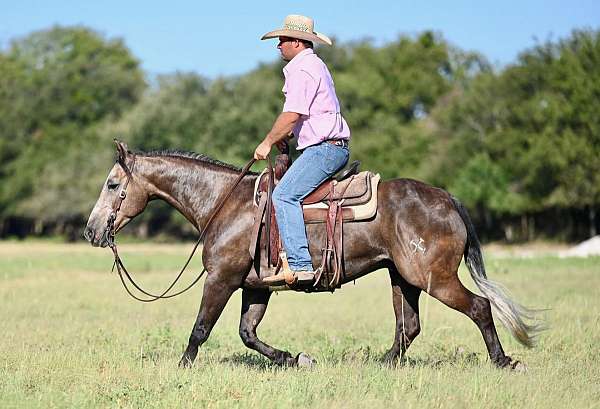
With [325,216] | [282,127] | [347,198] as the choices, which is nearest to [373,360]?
[325,216]

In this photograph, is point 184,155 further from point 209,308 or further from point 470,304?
point 470,304

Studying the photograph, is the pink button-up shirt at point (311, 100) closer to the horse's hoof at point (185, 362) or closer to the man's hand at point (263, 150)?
the man's hand at point (263, 150)

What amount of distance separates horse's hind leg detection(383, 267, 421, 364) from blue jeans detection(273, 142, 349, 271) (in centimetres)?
130

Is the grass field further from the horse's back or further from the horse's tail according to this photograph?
the horse's back

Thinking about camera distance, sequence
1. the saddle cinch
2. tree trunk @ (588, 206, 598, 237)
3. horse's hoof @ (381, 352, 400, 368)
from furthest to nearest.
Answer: tree trunk @ (588, 206, 598, 237) < horse's hoof @ (381, 352, 400, 368) < the saddle cinch

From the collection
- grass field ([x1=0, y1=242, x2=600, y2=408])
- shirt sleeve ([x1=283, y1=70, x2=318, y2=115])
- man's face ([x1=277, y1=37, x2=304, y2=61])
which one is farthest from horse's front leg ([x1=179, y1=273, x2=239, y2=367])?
man's face ([x1=277, y1=37, x2=304, y2=61])

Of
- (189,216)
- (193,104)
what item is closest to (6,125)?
(193,104)

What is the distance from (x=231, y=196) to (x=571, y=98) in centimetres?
4772

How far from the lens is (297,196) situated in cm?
900

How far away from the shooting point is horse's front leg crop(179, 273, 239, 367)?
9102 millimetres

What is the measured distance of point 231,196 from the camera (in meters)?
9.58

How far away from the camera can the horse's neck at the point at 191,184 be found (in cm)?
968

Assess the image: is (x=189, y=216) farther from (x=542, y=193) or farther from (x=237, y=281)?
(x=542, y=193)

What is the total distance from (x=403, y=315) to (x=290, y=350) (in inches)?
74.6
